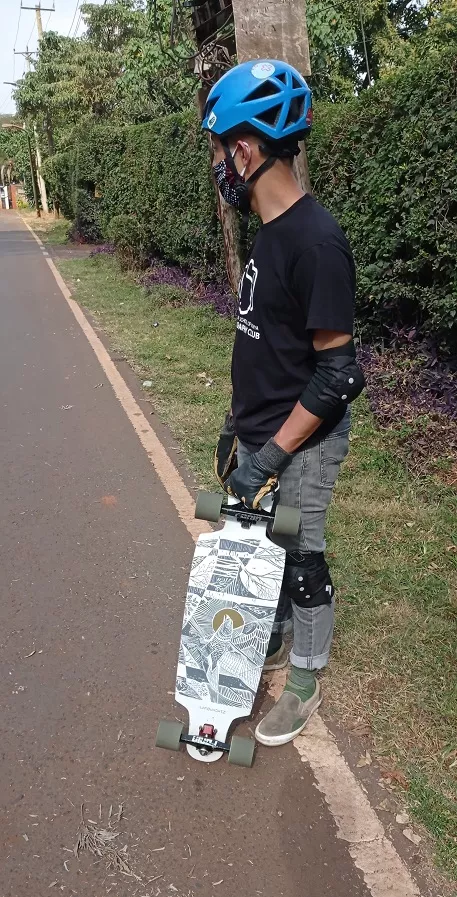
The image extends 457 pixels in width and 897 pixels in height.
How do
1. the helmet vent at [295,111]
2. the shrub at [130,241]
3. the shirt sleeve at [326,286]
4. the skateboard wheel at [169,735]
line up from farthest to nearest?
1. the shrub at [130,241]
2. the skateboard wheel at [169,735]
3. the helmet vent at [295,111]
4. the shirt sleeve at [326,286]

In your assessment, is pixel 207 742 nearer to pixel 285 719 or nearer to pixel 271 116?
pixel 285 719

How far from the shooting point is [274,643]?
9.71ft

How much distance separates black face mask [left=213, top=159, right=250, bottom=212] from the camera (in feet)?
7.13

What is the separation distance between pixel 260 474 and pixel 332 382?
0.39 metres

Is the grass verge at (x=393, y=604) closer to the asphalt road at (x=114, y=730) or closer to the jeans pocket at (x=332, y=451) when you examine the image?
the asphalt road at (x=114, y=730)

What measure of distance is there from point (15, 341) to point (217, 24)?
14.9 ft

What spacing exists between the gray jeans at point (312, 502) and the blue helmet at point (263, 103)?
91 cm

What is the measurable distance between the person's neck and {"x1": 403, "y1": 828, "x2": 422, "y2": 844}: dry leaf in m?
1.92

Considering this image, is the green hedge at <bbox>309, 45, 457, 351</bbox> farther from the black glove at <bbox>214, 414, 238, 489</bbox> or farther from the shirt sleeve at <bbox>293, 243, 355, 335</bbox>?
the shirt sleeve at <bbox>293, 243, 355, 335</bbox>

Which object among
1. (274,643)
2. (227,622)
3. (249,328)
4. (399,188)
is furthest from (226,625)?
(399,188)

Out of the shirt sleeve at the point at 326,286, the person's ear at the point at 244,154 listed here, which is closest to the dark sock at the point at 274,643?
the shirt sleeve at the point at 326,286

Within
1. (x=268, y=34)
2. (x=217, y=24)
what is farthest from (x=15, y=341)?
(x=268, y=34)

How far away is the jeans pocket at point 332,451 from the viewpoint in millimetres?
2352

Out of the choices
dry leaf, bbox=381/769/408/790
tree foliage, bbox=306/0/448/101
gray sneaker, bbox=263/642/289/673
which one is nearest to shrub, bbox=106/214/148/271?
tree foliage, bbox=306/0/448/101
